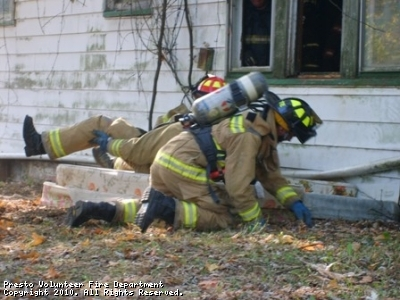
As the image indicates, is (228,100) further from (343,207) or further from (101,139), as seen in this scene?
(101,139)

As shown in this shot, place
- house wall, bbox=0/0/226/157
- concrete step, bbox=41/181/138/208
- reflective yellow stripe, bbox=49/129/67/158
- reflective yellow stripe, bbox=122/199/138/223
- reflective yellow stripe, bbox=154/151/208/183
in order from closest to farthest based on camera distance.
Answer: reflective yellow stripe, bbox=154/151/208/183
reflective yellow stripe, bbox=122/199/138/223
concrete step, bbox=41/181/138/208
reflective yellow stripe, bbox=49/129/67/158
house wall, bbox=0/0/226/157

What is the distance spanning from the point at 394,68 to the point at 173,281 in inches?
141

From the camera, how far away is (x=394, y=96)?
7969 mm

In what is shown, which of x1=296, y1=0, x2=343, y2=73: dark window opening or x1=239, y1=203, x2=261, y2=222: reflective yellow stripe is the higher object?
x1=296, y1=0, x2=343, y2=73: dark window opening

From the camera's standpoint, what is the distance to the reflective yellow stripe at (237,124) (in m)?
7.26

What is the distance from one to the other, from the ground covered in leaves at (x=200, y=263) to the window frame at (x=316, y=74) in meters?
1.55

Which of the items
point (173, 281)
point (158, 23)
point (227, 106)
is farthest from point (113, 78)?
point (173, 281)

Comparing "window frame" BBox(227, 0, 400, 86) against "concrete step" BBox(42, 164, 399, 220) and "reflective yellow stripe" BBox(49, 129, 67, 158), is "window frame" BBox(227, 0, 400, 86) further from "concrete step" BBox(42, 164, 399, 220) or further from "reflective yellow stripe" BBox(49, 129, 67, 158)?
"reflective yellow stripe" BBox(49, 129, 67, 158)

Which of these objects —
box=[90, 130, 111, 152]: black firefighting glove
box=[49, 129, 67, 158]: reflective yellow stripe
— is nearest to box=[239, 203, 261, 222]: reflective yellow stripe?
box=[90, 130, 111, 152]: black firefighting glove

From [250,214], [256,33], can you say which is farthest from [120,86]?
[250,214]

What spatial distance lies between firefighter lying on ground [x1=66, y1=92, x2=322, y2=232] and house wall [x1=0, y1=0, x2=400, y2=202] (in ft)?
Result: 3.24

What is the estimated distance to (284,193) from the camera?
755cm

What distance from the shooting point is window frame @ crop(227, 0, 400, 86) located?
8.22 meters

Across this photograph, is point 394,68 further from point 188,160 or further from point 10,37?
point 10,37
